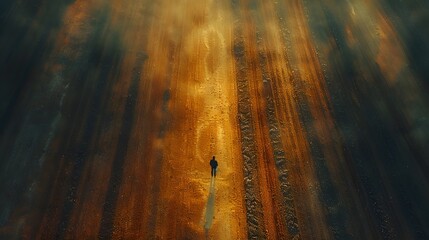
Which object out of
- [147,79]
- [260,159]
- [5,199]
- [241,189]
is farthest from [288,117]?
[5,199]

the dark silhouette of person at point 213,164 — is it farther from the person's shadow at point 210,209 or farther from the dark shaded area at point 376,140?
the dark shaded area at point 376,140

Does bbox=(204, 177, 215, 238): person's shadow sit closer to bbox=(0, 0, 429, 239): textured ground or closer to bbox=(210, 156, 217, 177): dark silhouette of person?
bbox=(0, 0, 429, 239): textured ground

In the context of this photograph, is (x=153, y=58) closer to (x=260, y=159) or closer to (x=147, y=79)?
(x=147, y=79)

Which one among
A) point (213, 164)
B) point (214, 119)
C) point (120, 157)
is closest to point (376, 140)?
point (214, 119)

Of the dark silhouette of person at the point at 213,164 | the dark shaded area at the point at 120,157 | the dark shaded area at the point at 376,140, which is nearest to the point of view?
the dark shaded area at the point at 120,157

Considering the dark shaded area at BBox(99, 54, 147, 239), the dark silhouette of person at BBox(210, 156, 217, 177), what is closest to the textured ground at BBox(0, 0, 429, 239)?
the dark shaded area at BBox(99, 54, 147, 239)

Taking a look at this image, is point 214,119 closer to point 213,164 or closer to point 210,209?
point 213,164

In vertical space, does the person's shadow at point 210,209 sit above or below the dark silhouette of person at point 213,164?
below

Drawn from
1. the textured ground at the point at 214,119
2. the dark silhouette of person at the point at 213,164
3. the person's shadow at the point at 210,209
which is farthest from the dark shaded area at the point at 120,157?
the dark silhouette of person at the point at 213,164
